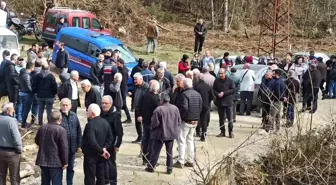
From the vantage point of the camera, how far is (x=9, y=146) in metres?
8.63

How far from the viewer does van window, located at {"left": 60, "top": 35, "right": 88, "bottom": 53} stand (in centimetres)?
1866

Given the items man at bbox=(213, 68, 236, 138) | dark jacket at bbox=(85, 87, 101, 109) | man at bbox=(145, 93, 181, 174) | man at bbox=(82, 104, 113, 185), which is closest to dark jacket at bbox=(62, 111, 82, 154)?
man at bbox=(82, 104, 113, 185)

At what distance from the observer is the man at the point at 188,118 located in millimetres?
10234

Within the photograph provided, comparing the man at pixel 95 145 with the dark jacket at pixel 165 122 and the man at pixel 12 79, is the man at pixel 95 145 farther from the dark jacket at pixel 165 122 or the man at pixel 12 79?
the man at pixel 12 79

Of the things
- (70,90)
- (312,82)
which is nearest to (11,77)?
(70,90)

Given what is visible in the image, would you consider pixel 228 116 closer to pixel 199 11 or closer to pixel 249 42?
pixel 249 42

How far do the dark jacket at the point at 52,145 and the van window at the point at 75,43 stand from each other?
1057cm

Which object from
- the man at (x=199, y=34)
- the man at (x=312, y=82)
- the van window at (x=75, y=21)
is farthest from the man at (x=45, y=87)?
the man at (x=199, y=34)

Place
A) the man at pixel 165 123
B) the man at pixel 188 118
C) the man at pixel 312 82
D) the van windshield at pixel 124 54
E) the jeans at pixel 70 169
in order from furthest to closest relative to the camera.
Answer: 1. the van windshield at pixel 124 54
2. the man at pixel 312 82
3. the man at pixel 188 118
4. the man at pixel 165 123
5. the jeans at pixel 70 169

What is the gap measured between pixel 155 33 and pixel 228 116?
445 inches

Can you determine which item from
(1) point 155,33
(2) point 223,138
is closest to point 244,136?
(2) point 223,138

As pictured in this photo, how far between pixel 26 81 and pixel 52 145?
182 inches

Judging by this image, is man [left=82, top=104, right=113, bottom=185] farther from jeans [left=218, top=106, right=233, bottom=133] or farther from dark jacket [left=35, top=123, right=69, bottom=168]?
jeans [left=218, top=106, right=233, bottom=133]

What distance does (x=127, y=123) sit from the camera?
13.8 metres
